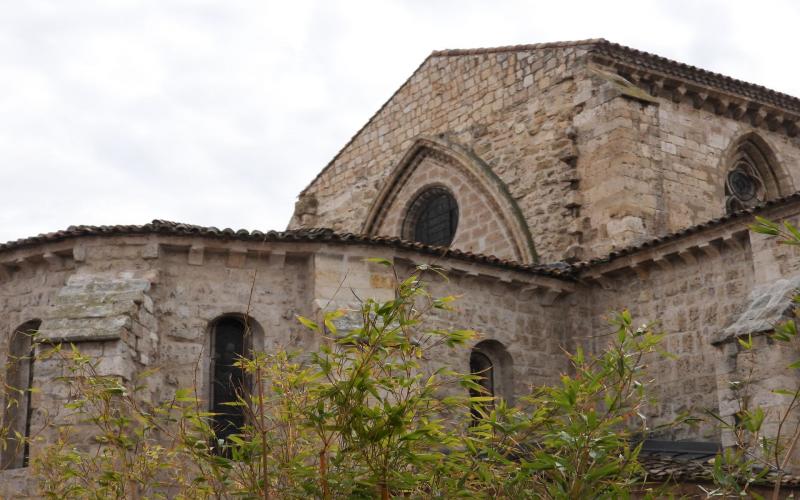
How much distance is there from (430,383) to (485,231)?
42.2 feet

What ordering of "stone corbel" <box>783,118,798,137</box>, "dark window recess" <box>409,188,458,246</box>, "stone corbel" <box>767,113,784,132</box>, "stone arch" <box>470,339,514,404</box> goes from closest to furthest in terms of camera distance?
"stone arch" <box>470,339,514,404</box> < "stone corbel" <box>767,113,784,132</box> < "stone corbel" <box>783,118,798,137</box> < "dark window recess" <box>409,188,458,246</box>

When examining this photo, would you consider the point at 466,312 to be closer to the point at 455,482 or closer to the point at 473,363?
the point at 473,363

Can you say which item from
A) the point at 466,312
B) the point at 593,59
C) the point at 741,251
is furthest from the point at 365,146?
the point at 741,251

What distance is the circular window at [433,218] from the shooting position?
19438 millimetres

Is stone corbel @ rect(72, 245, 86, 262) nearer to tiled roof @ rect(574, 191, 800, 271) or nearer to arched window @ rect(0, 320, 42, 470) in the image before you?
arched window @ rect(0, 320, 42, 470)

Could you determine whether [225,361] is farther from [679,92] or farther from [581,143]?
[679,92]

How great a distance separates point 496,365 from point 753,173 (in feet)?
22.9

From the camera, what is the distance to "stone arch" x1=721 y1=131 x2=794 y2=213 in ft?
60.9

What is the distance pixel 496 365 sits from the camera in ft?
48.4

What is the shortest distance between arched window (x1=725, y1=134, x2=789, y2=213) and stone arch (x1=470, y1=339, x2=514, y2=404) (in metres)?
6.08

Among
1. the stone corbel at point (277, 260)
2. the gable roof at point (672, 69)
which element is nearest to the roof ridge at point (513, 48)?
the gable roof at point (672, 69)

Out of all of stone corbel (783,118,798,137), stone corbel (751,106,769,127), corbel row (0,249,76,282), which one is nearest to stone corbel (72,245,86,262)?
corbel row (0,249,76,282)

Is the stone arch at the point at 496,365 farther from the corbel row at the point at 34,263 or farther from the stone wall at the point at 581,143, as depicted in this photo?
the corbel row at the point at 34,263

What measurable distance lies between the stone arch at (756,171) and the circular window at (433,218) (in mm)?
4732
